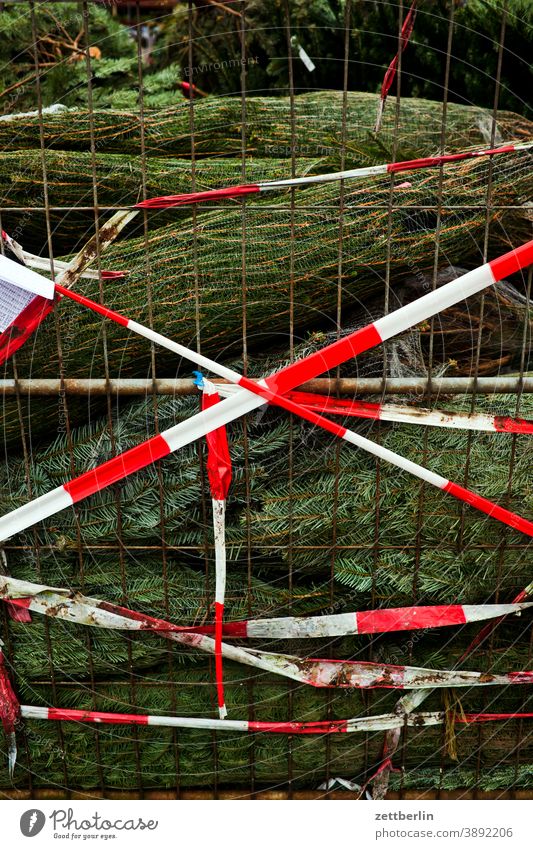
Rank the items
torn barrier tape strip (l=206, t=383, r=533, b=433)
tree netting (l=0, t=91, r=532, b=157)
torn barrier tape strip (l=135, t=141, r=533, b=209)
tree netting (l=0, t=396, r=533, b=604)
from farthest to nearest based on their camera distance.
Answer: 1. tree netting (l=0, t=91, r=532, b=157)
2. tree netting (l=0, t=396, r=533, b=604)
3. torn barrier tape strip (l=206, t=383, r=533, b=433)
4. torn barrier tape strip (l=135, t=141, r=533, b=209)

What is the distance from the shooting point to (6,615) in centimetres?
208

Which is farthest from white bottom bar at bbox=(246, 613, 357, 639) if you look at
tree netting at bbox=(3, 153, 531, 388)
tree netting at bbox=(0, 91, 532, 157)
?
tree netting at bbox=(0, 91, 532, 157)

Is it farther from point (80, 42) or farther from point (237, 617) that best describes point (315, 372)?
point (80, 42)

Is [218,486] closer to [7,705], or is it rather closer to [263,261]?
[263,261]

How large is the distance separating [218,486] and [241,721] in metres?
0.71

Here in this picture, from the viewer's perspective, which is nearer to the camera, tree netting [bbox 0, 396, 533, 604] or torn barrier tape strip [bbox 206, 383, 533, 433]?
torn barrier tape strip [bbox 206, 383, 533, 433]

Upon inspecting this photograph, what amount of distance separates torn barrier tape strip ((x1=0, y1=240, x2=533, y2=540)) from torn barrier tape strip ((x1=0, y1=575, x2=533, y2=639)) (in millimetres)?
216

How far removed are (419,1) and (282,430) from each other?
53.5 inches

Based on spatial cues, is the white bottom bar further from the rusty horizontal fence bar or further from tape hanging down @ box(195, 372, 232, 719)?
the rusty horizontal fence bar

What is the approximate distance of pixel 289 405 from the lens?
181 cm

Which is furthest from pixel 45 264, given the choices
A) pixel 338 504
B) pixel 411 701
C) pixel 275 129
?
pixel 411 701

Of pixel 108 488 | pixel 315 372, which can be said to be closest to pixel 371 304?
pixel 315 372

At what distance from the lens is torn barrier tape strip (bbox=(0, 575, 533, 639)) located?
201cm

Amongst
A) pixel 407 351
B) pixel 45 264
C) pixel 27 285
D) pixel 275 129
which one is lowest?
pixel 407 351
